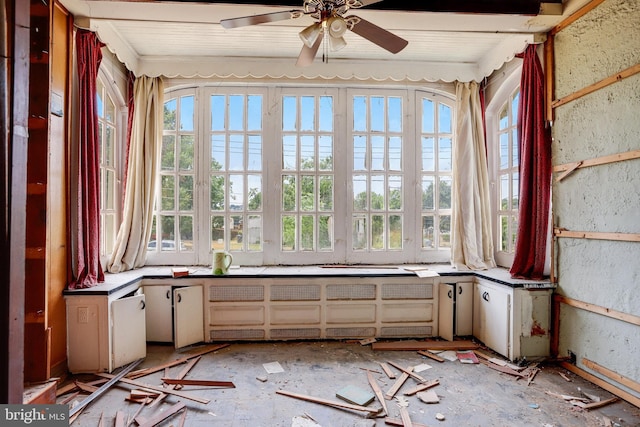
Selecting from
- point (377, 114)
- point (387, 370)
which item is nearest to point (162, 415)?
point (387, 370)

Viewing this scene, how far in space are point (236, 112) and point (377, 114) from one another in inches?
68.0

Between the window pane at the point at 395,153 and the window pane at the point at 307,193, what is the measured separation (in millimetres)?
1007

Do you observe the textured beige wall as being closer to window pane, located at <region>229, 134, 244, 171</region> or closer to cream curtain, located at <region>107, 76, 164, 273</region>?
window pane, located at <region>229, 134, 244, 171</region>

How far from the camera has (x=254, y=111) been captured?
4.09 meters

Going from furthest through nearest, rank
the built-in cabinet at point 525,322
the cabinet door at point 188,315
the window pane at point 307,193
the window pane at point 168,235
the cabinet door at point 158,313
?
the window pane at point 307,193 < the window pane at point 168,235 < the cabinet door at point 158,313 < the cabinet door at point 188,315 < the built-in cabinet at point 525,322

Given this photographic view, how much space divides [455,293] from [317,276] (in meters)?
1.47

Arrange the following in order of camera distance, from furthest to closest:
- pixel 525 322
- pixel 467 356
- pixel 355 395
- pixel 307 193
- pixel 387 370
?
pixel 307 193 < pixel 467 356 < pixel 525 322 < pixel 387 370 < pixel 355 395

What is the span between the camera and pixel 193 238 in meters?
3.99

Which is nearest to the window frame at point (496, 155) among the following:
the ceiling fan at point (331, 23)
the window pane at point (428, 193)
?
the window pane at point (428, 193)

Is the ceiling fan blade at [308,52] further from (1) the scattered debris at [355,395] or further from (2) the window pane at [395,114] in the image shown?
(1) the scattered debris at [355,395]

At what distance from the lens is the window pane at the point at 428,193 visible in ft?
13.7

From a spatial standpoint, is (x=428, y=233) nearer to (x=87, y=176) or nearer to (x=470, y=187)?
(x=470, y=187)

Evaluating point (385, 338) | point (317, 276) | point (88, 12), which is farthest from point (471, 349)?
point (88, 12)

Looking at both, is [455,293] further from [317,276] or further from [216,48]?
[216,48]
